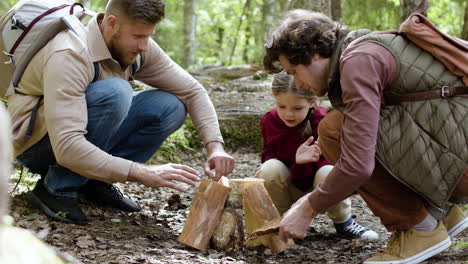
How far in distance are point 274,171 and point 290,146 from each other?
0.25 metres

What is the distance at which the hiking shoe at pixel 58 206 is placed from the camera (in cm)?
352

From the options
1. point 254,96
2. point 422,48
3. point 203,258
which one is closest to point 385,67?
point 422,48

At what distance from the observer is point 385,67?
2.79 meters

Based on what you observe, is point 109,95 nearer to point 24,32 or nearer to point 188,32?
point 24,32

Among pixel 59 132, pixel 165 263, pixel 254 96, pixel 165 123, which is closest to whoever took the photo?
pixel 165 263

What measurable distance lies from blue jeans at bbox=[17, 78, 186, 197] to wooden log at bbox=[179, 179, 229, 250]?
2.21 feet

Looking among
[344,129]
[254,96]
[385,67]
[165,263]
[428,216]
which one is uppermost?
[385,67]

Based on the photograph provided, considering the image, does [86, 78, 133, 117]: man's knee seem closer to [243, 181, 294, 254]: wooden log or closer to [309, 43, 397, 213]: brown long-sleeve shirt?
[243, 181, 294, 254]: wooden log

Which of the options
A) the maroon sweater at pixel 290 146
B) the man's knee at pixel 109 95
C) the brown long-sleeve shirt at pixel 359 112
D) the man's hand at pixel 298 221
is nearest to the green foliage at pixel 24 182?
the man's knee at pixel 109 95

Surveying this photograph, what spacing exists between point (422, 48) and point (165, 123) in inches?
73.6

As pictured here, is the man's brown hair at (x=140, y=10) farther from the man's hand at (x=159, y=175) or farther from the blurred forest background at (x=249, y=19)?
the blurred forest background at (x=249, y=19)

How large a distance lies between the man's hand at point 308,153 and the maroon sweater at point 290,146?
0.20 m

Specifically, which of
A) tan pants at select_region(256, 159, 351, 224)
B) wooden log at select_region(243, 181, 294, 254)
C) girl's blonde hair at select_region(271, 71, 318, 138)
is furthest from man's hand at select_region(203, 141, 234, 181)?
girl's blonde hair at select_region(271, 71, 318, 138)

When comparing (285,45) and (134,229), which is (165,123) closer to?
(134,229)
